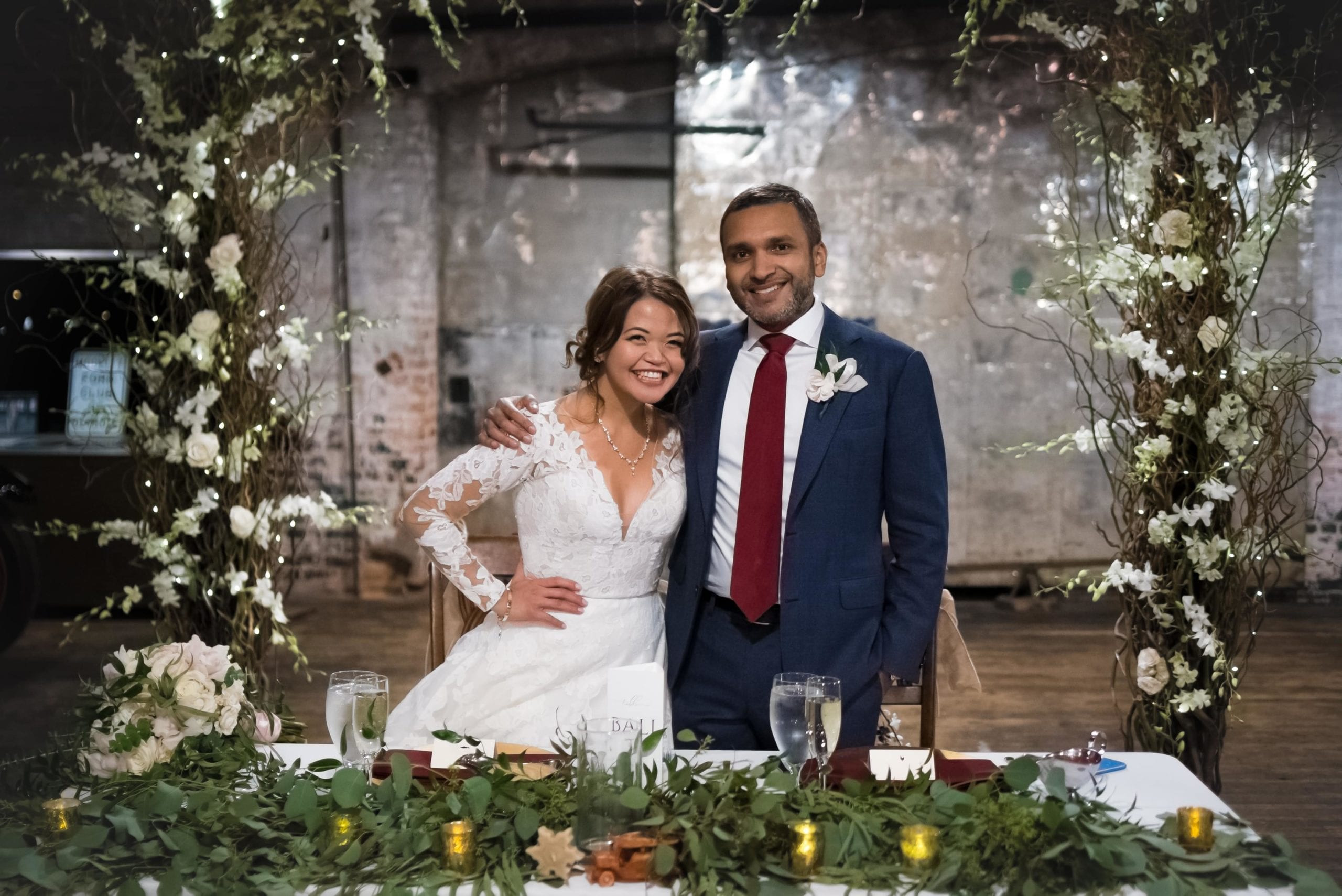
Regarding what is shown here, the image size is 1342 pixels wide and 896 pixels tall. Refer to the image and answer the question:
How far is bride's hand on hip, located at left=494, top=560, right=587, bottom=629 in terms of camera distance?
251 centimetres

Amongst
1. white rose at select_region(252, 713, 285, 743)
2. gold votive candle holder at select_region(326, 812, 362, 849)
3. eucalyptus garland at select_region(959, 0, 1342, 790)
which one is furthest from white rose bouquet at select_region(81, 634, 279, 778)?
eucalyptus garland at select_region(959, 0, 1342, 790)

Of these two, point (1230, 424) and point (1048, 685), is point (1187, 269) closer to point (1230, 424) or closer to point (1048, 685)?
point (1230, 424)

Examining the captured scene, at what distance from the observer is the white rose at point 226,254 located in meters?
3.67

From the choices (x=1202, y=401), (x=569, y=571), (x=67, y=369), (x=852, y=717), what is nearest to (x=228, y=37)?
(x=569, y=571)

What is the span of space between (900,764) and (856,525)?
74cm

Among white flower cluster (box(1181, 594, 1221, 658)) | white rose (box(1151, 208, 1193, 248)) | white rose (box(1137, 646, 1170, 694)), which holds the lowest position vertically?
white rose (box(1137, 646, 1170, 694))

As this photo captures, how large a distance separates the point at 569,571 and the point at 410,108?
5.65 metres

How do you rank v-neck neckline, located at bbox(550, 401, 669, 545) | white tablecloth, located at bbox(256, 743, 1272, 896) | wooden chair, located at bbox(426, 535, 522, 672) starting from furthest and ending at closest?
wooden chair, located at bbox(426, 535, 522, 672) → v-neck neckline, located at bbox(550, 401, 669, 545) → white tablecloth, located at bbox(256, 743, 1272, 896)

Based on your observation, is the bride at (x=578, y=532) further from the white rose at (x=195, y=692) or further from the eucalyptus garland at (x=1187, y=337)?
the eucalyptus garland at (x=1187, y=337)

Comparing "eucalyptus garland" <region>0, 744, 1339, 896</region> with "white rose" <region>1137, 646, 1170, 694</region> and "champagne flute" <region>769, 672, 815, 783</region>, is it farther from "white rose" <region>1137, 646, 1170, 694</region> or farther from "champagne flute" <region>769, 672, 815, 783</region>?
"white rose" <region>1137, 646, 1170, 694</region>

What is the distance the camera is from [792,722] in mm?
1689

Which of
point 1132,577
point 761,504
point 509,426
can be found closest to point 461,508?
point 509,426

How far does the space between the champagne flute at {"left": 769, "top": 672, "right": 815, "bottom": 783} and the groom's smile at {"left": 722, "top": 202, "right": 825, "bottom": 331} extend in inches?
39.8

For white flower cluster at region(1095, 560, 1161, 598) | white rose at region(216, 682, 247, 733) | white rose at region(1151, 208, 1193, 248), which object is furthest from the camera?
white flower cluster at region(1095, 560, 1161, 598)
